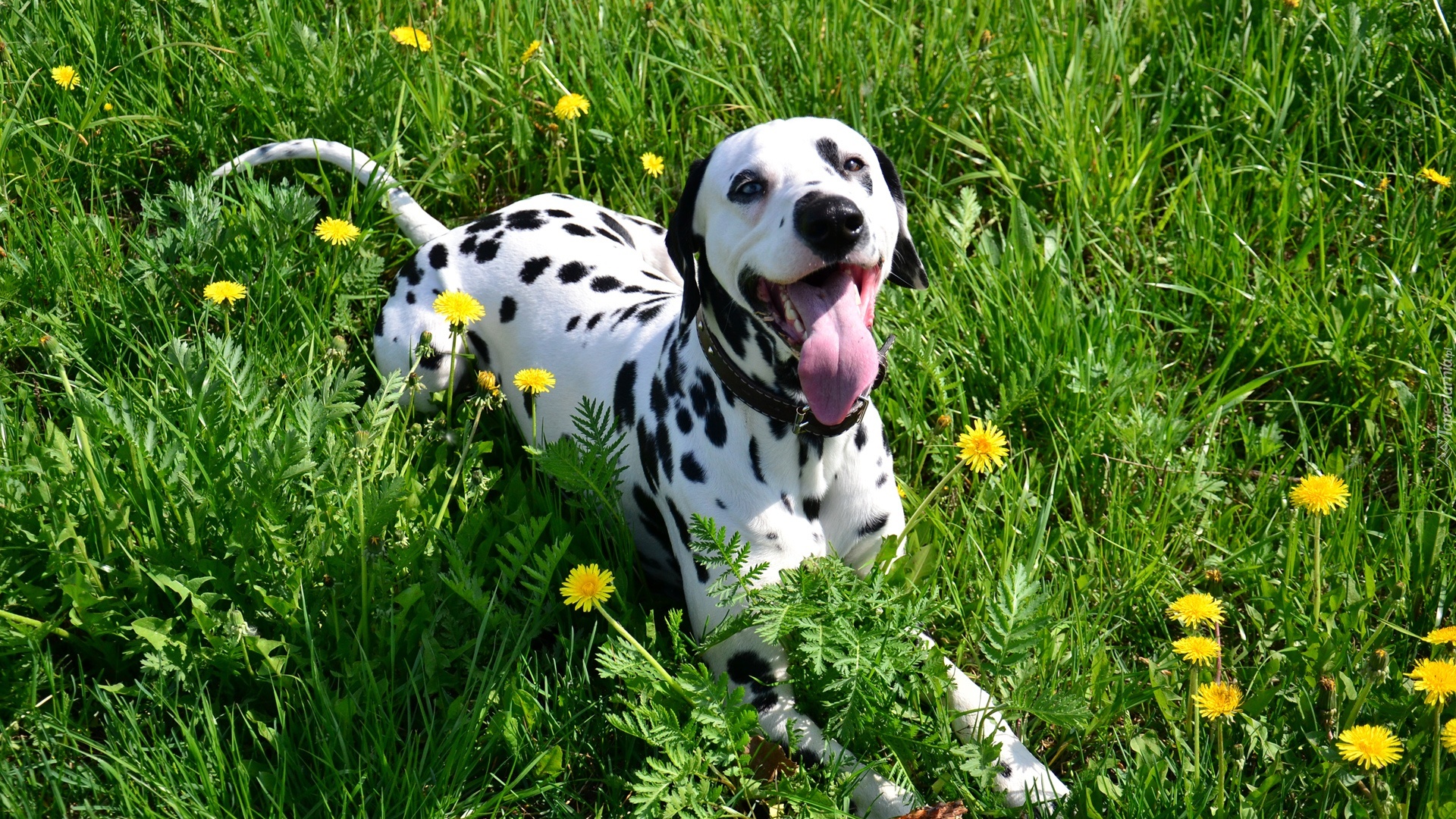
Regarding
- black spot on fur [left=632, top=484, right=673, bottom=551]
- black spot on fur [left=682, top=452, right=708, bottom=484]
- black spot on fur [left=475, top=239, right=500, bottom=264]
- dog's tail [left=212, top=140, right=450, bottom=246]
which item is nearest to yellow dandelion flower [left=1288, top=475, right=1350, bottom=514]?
black spot on fur [left=682, top=452, right=708, bottom=484]

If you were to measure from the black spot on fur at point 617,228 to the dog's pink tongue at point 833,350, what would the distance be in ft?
5.31

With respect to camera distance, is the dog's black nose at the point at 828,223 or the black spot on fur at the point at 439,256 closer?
the dog's black nose at the point at 828,223

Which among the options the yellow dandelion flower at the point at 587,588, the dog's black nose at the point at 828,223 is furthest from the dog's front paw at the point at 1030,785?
the dog's black nose at the point at 828,223

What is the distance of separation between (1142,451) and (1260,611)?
0.62 meters

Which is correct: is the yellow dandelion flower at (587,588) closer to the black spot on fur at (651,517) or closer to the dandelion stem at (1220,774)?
the black spot on fur at (651,517)

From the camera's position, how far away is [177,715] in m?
2.65

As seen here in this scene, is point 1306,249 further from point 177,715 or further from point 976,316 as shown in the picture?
point 177,715

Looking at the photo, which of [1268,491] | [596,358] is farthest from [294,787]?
[1268,491]

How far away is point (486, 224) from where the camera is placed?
416 cm

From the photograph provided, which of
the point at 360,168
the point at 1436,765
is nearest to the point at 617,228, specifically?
the point at 360,168

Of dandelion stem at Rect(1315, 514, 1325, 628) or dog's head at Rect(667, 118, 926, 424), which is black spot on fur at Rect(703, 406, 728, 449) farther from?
dandelion stem at Rect(1315, 514, 1325, 628)

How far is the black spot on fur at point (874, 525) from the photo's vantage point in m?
3.18

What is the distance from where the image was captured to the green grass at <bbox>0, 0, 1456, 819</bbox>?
2.76m

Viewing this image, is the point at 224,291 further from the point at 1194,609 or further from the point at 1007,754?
the point at 1194,609
